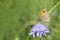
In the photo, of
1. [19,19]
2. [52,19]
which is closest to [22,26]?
[19,19]

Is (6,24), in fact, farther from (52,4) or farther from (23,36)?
(52,4)

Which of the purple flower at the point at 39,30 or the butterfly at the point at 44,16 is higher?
the butterfly at the point at 44,16

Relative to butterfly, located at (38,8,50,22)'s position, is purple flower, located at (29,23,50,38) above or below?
below

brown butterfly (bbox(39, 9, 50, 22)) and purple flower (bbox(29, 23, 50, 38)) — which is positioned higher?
brown butterfly (bbox(39, 9, 50, 22))
